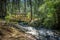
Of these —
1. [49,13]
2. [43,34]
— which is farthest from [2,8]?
[43,34]

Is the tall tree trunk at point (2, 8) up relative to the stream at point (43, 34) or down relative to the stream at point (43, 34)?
up

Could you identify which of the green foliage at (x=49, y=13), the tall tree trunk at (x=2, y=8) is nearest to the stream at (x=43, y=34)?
Result: the green foliage at (x=49, y=13)

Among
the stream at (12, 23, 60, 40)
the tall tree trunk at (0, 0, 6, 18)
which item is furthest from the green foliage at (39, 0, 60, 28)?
the tall tree trunk at (0, 0, 6, 18)

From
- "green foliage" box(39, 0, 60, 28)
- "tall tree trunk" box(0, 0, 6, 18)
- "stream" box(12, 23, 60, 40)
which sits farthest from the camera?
"tall tree trunk" box(0, 0, 6, 18)

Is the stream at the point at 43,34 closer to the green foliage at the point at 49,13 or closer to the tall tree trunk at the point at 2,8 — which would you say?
the green foliage at the point at 49,13

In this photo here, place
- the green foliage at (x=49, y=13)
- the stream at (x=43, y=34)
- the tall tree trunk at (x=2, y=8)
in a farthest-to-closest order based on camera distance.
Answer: the tall tree trunk at (x=2, y=8) → the green foliage at (x=49, y=13) → the stream at (x=43, y=34)

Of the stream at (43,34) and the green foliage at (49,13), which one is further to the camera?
the green foliage at (49,13)

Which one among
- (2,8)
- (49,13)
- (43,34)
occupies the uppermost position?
(49,13)

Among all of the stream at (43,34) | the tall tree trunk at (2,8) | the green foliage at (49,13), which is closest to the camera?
the stream at (43,34)

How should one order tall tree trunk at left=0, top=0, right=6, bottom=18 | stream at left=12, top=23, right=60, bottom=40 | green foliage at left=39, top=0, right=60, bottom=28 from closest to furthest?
stream at left=12, top=23, right=60, bottom=40 < green foliage at left=39, top=0, right=60, bottom=28 < tall tree trunk at left=0, top=0, right=6, bottom=18

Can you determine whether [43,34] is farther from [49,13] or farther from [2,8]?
[2,8]

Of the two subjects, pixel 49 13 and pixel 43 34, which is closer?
pixel 43 34

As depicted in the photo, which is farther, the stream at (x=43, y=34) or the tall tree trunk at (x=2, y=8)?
the tall tree trunk at (x=2, y=8)

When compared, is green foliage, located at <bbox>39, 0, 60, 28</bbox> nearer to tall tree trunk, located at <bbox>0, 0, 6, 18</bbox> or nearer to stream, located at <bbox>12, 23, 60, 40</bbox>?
stream, located at <bbox>12, 23, 60, 40</bbox>
